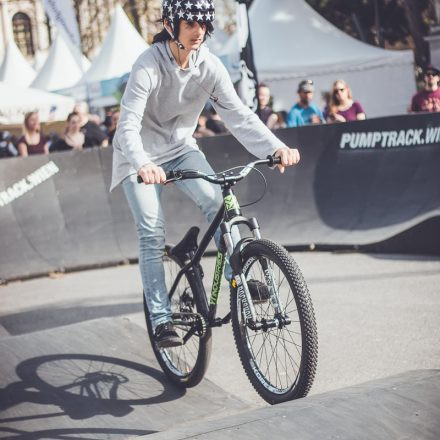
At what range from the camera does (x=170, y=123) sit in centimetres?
479

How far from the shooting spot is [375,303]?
6.50m

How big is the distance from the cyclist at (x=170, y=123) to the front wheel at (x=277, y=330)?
559 millimetres

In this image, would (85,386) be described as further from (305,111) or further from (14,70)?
(14,70)

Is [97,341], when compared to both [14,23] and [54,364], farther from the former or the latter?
[14,23]

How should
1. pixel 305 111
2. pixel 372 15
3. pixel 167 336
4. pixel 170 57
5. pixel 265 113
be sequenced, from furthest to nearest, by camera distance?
1. pixel 372 15
2. pixel 265 113
3. pixel 305 111
4. pixel 167 336
5. pixel 170 57

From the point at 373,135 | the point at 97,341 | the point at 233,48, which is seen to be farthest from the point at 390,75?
the point at 97,341

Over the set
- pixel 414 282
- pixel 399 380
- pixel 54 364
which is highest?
pixel 399 380

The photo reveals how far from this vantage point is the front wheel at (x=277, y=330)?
381 centimetres

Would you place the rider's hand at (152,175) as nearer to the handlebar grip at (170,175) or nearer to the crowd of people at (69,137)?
the handlebar grip at (170,175)

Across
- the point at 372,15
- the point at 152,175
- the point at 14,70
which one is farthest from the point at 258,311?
the point at 372,15

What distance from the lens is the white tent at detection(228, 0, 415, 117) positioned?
19.8 m

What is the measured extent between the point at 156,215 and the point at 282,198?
4.86m

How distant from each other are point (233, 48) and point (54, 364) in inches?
595

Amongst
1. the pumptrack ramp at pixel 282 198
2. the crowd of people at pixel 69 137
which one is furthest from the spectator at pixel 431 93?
the crowd of people at pixel 69 137
